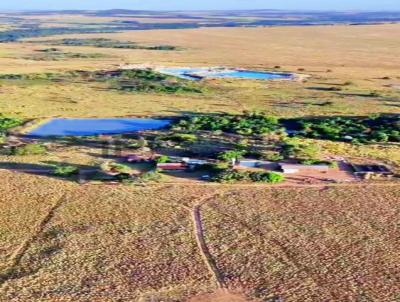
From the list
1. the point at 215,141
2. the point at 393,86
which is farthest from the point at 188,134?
the point at 393,86

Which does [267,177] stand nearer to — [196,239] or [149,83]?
[196,239]

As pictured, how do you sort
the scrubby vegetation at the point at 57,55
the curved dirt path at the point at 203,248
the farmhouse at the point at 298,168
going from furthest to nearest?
the scrubby vegetation at the point at 57,55 < the farmhouse at the point at 298,168 < the curved dirt path at the point at 203,248

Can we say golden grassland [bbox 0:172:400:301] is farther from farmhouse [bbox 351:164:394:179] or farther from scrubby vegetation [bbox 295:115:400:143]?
scrubby vegetation [bbox 295:115:400:143]

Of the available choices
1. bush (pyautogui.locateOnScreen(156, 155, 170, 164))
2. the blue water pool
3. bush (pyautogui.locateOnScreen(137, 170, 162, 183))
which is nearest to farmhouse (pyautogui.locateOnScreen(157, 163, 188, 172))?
bush (pyautogui.locateOnScreen(156, 155, 170, 164))

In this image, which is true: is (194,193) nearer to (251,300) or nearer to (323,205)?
(323,205)

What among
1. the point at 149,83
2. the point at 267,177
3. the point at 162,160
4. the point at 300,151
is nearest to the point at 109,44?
the point at 149,83

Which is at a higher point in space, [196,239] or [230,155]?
[196,239]

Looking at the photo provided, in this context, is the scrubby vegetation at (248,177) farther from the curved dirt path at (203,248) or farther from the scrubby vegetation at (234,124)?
the scrubby vegetation at (234,124)

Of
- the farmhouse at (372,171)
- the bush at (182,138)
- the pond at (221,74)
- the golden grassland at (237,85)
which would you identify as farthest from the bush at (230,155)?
the pond at (221,74)
